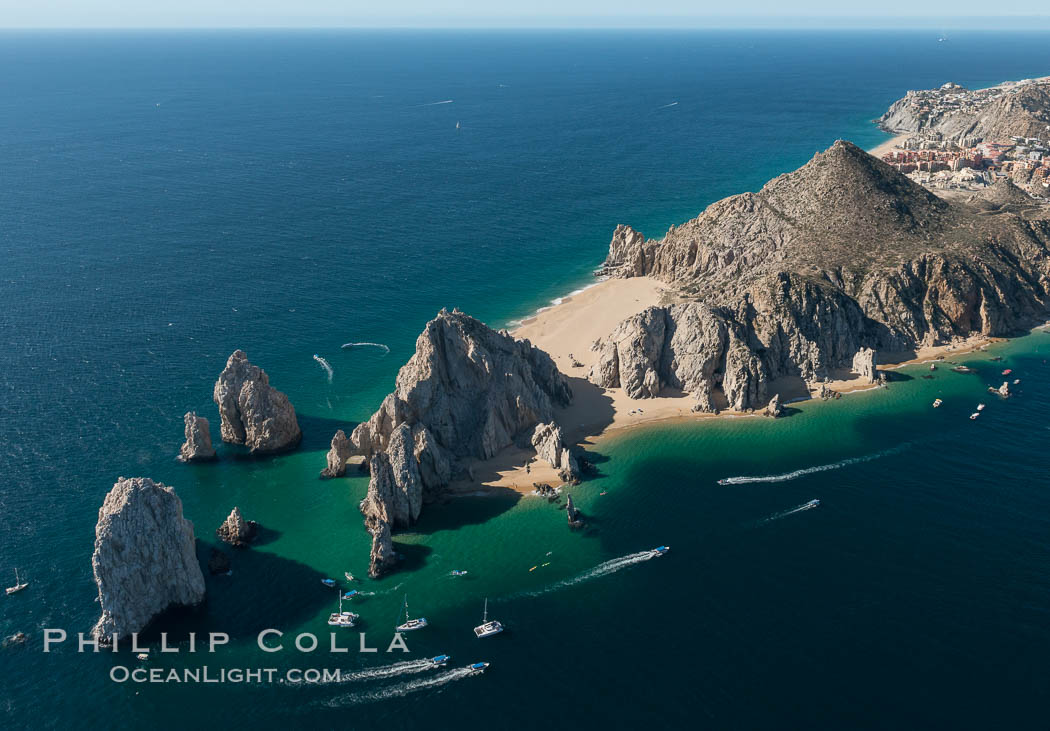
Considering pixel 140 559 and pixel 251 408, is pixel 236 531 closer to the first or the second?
pixel 140 559

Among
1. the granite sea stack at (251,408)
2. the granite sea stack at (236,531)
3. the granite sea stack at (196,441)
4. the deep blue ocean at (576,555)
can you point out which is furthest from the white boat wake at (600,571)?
the granite sea stack at (196,441)

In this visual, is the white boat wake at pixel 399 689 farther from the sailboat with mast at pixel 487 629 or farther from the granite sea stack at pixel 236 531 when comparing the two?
the granite sea stack at pixel 236 531

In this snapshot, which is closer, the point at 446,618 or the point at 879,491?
the point at 446,618

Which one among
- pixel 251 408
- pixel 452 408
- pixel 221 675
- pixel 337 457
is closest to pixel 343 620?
pixel 221 675

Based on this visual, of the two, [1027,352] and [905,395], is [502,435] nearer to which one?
[905,395]

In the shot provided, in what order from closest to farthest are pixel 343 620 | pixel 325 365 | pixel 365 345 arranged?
pixel 343 620, pixel 325 365, pixel 365 345

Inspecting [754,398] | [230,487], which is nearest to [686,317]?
[754,398]

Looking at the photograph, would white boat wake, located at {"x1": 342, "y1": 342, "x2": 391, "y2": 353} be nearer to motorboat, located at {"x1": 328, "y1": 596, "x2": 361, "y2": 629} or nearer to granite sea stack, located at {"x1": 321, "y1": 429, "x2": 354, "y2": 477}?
granite sea stack, located at {"x1": 321, "y1": 429, "x2": 354, "y2": 477}
